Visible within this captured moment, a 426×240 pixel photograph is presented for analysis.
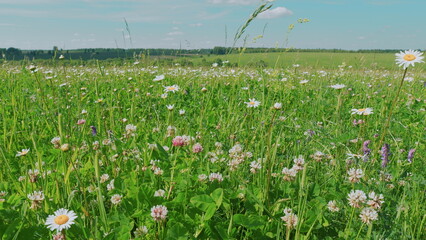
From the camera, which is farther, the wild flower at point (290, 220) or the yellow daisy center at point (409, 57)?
the yellow daisy center at point (409, 57)

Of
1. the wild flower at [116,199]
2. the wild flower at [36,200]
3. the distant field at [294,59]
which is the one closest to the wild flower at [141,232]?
the wild flower at [116,199]

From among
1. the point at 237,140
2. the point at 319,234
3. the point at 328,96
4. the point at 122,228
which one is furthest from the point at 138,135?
the point at 328,96

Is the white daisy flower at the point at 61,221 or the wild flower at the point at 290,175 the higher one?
the white daisy flower at the point at 61,221

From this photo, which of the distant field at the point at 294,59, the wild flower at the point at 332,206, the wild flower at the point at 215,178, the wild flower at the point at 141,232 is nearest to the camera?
the wild flower at the point at 141,232

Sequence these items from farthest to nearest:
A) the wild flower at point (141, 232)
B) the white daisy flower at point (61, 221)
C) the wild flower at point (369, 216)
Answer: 1. the wild flower at point (141, 232)
2. the wild flower at point (369, 216)
3. the white daisy flower at point (61, 221)

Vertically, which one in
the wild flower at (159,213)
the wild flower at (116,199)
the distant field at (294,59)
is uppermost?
the distant field at (294,59)

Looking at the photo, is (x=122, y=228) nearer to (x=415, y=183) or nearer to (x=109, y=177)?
(x=109, y=177)

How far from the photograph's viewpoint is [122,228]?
1.48m

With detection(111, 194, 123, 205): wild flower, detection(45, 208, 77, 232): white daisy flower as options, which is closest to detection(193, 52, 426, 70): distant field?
detection(111, 194, 123, 205): wild flower

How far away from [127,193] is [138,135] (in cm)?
107

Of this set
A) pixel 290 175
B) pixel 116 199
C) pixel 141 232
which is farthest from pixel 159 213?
pixel 290 175

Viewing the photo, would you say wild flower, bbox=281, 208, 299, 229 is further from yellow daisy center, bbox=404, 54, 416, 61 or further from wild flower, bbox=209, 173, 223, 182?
yellow daisy center, bbox=404, 54, 416, 61

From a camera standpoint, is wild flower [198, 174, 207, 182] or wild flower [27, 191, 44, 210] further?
wild flower [198, 174, 207, 182]

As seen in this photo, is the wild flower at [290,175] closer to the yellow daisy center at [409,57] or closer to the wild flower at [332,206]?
the wild flower at [332,206]
